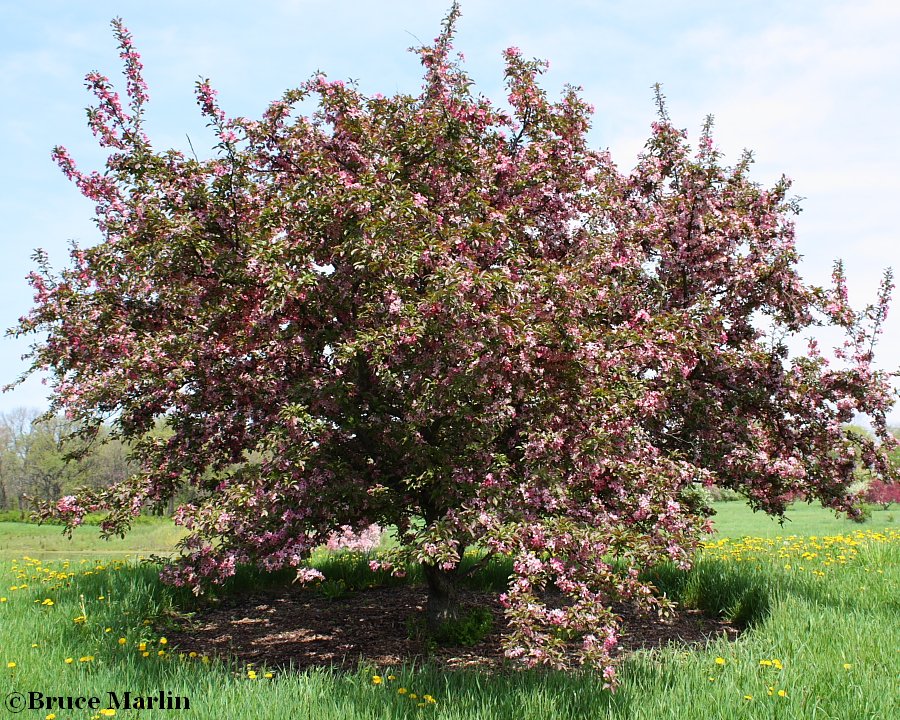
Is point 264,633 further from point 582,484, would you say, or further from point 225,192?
point 225,192

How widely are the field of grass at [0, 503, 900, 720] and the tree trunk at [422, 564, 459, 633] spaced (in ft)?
4.08

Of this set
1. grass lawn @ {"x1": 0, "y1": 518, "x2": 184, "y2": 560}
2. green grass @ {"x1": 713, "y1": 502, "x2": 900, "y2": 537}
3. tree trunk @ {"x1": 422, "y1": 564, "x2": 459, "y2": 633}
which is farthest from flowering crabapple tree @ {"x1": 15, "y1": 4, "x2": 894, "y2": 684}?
grass lawn @ {"x1": 0, "y1": 518, "x2": 184, "y2": 560}

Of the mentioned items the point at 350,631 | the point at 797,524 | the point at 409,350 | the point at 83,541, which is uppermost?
the point at 409,350

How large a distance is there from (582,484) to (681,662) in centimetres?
181

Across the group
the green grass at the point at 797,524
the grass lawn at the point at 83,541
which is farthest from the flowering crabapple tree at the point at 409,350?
the grass lawn at the point at 83,541

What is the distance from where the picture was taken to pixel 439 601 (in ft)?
27.1

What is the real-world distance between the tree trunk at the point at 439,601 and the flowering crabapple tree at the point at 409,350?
0.03 metres

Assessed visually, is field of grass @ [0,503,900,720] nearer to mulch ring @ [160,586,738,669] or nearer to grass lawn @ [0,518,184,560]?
mulch ring @ [160,586,738,669]

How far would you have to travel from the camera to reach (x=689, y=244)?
9.30 meters

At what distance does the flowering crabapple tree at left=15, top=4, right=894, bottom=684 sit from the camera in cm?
574

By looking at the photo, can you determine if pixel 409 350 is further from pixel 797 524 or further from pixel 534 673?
pixel 797 524

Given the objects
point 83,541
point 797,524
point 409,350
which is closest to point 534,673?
point 409,350

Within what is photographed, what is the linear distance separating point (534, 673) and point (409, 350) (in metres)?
3.20

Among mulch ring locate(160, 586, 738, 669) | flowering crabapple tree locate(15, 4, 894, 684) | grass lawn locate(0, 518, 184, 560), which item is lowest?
grass lawn locate(0, 518, 184, 560)
